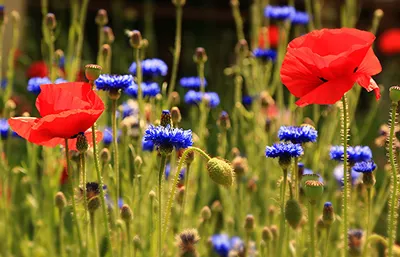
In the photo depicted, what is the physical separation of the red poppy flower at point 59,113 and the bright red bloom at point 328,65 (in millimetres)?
295

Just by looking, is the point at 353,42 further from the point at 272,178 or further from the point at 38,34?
the point at 38,34

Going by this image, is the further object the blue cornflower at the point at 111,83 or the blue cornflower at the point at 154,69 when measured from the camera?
the blue cornflower at the point at 154,69

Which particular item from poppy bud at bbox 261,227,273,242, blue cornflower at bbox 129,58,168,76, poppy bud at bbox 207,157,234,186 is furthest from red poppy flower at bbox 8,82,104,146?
blue cornflower at bbox 129,58,168,76

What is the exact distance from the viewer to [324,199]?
80.1 inches

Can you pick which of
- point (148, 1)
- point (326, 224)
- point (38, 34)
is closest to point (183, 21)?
point (148, 1)

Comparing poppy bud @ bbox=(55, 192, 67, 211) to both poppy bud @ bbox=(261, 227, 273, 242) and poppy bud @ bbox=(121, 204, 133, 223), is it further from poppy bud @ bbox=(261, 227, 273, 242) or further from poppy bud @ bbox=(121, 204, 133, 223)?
poppy bud @ bbox=(261, 227, 273, 242)

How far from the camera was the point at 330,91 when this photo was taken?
3.48 feet

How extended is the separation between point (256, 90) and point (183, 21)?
2.96 metres

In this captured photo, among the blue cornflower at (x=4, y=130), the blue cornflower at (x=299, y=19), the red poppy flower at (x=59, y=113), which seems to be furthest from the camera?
the blue cornflower at (x=299, y=19)

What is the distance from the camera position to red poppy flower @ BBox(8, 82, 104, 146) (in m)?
1.05

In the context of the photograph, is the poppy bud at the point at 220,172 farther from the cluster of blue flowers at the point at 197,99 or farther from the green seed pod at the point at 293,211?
the cluster of blue flowers at the point at 197,99

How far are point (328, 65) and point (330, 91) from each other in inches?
1.5

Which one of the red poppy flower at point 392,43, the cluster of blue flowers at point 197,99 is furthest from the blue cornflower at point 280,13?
the red poppy flower at point 392,43

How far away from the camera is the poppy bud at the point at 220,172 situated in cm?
106
